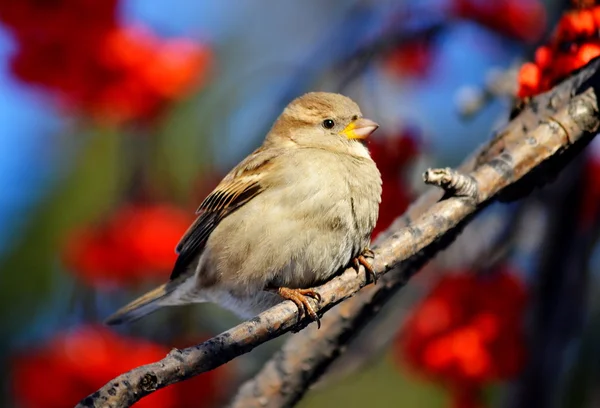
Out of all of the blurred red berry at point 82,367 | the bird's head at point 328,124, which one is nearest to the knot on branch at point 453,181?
the bird's head at point 328,124

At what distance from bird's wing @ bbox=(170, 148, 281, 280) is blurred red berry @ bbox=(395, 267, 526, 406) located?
34.5 inches

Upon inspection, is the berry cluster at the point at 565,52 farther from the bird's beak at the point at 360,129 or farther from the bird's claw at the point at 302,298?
the bird's claw at the point at 302,298

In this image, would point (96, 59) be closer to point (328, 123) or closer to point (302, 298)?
point (328, 123)

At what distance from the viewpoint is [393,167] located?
3.75m

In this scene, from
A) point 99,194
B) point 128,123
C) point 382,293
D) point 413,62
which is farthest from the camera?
point 99,194

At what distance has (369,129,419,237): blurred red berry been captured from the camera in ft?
12.2

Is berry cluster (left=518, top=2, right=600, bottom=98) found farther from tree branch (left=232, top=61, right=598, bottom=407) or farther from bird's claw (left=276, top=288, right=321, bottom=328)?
bird's claw (left=276, top=288, right=321, bottom=328)

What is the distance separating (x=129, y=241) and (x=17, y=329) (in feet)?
7.99

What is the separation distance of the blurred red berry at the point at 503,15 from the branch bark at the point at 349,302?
1.29 m

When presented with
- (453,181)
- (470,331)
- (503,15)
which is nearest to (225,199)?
(470,331)

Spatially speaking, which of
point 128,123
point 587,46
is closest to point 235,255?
point 128,123

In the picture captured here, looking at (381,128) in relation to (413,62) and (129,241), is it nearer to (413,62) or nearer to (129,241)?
(413,62)

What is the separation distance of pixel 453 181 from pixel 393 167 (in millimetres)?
1173

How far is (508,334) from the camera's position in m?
3.49
